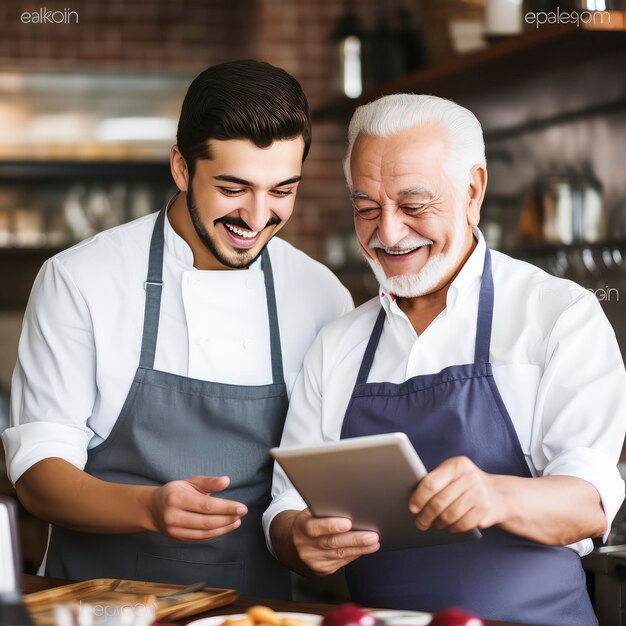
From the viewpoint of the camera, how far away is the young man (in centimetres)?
207

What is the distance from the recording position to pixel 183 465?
213cm

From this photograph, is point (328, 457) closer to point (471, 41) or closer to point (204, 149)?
point (204, 149)

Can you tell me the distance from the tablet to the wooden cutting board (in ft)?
0.74

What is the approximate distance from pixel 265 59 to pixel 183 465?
3128 mm

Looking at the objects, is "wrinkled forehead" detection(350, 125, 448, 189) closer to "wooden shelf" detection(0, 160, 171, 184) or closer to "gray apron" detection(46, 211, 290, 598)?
"gray apron" detection(46, 211, 290, 598)

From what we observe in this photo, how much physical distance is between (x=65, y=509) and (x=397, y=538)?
66cm

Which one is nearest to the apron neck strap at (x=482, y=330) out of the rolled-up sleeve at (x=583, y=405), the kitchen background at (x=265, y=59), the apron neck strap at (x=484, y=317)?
the apron neck strap at (x=484, y=317)

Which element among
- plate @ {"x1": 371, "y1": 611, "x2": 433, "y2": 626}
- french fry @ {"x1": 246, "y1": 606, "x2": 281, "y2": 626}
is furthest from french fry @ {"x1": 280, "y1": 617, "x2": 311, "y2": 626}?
plate @ {"x1": 371, "y1": 611, "x2": 433, "y2": 626}

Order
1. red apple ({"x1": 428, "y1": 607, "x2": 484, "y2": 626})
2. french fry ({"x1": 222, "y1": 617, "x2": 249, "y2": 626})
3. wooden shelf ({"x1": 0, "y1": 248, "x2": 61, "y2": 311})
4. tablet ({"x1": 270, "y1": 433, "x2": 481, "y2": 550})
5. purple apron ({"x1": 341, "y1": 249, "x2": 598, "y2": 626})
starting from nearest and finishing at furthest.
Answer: red apple ({"x1": 428, "y1": 607, "x2": 484, "y2": 626})
french fry ({"x1": 222, "y1": 617, "x2": 249, "y2": 626})
tablet ({"x1": 270, "y1": 433, "x2": 481, "y2": 550})
purple apron ({"x1": 341, "y1": 249, "x2": 598, "y2": 626})
wooden shelf ({"x1": 0, "y1": 248, "x2": 61, "y2": 311})

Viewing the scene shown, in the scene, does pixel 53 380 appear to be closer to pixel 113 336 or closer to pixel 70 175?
pixel 113 336

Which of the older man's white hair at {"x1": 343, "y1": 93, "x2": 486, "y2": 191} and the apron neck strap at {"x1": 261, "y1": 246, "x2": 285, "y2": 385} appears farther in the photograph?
the apron neck strap at {"x1": 261, "y1": 246, "x2": 285, "y2": 385}

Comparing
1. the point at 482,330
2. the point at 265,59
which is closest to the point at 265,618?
the point at 482,330

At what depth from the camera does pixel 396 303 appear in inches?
86.3

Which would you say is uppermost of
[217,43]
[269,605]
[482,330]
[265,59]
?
[217,43]
